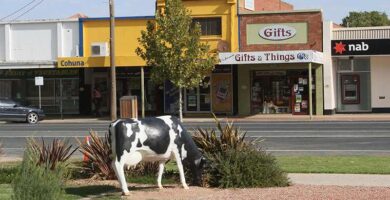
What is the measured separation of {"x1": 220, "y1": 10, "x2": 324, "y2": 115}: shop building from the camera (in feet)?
123

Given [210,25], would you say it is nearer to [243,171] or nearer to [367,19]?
[243,171]

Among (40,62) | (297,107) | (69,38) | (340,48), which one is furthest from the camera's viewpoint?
(69,38)

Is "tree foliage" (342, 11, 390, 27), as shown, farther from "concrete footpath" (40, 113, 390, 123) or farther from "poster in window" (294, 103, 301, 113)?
"concrete footpath" (40, 113, 390, 123)

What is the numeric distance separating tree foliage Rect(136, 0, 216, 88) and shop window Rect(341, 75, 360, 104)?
1127 centimetres

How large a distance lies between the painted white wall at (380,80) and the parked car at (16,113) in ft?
64.4

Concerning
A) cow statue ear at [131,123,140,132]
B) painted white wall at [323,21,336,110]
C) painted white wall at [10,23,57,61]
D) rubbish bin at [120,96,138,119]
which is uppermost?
painted white wall at [10,23,57,61]

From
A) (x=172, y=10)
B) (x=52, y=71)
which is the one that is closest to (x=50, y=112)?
(x=52, y=71)

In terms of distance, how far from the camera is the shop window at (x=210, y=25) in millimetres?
38938

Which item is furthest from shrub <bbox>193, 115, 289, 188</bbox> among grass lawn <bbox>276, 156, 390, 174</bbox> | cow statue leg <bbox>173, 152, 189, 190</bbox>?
grass lawn <bbox>276, 156, 390, 174</bbox>

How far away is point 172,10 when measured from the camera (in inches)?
1214

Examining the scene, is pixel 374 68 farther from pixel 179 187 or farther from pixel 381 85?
pixel 179 187

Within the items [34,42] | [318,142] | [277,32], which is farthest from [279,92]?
[318,142]

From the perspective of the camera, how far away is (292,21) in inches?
1480

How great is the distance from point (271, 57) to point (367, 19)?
5537cm
